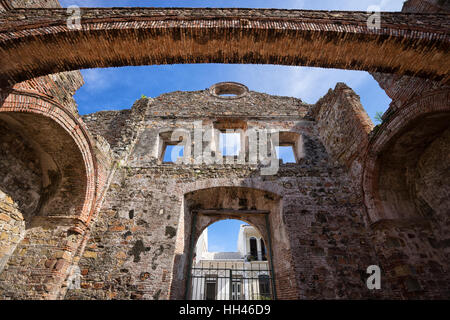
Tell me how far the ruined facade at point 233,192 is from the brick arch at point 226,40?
3 cm

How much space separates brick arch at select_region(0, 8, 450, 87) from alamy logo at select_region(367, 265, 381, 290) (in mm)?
3982

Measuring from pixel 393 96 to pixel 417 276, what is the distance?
4.00 m

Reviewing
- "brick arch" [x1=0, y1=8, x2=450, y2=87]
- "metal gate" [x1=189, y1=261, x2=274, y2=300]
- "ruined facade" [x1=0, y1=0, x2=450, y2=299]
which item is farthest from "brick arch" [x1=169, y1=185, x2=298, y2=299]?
"metal gate" [x1=189, y1=261, x2=274, y2=300]

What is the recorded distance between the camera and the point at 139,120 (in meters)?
8.02

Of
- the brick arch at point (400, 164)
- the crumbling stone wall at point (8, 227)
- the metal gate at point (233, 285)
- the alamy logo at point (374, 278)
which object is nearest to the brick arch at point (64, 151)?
the crumbling stone wall at point (8, 227)

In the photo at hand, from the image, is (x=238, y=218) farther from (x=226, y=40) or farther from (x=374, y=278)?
(x=226, y=40)

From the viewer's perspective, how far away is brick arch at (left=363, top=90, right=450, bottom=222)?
499 centimetres

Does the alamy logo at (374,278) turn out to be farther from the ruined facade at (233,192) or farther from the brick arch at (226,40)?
the brick arch at (226,40)

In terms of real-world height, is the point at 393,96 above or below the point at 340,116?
below

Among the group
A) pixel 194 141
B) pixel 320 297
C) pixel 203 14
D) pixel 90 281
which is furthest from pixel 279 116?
pixel 90 281

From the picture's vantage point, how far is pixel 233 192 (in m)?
6.51

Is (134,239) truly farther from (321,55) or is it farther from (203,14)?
(321,55)

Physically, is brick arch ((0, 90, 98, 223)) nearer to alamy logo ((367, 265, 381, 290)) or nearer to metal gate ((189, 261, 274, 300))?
alamy logo ((367, 265, 381, 290))

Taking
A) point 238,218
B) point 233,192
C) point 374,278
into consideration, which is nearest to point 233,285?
point 238,218
